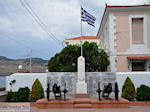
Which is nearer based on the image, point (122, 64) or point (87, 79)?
point (87, 79)

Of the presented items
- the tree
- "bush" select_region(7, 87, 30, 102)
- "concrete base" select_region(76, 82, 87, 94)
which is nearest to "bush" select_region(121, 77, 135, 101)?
"concrete base" select_region(76, 82, 87, 94)

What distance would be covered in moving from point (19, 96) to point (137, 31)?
11.6 metres

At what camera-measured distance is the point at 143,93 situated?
10.7 metres

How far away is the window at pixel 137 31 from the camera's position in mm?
14508

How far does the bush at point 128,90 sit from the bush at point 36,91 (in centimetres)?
584

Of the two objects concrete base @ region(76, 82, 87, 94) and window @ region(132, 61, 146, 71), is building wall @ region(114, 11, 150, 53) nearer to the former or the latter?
window @ region(132, 61, 146, 71)

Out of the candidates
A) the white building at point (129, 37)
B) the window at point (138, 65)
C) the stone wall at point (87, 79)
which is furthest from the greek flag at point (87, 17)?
the window at point (138, 65)

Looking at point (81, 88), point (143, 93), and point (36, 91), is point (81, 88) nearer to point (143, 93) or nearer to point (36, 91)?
point (36, 91)

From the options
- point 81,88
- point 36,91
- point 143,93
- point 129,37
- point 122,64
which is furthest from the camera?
point 129,37

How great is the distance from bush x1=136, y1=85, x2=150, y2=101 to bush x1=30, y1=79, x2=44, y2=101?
6.82m

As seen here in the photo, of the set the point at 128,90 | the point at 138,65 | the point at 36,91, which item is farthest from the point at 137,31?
the point at 36,91

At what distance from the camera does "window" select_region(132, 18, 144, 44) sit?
14508 mm

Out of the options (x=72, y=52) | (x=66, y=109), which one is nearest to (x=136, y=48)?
(x=72, y=52)

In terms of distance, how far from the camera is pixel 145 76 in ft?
37.9
